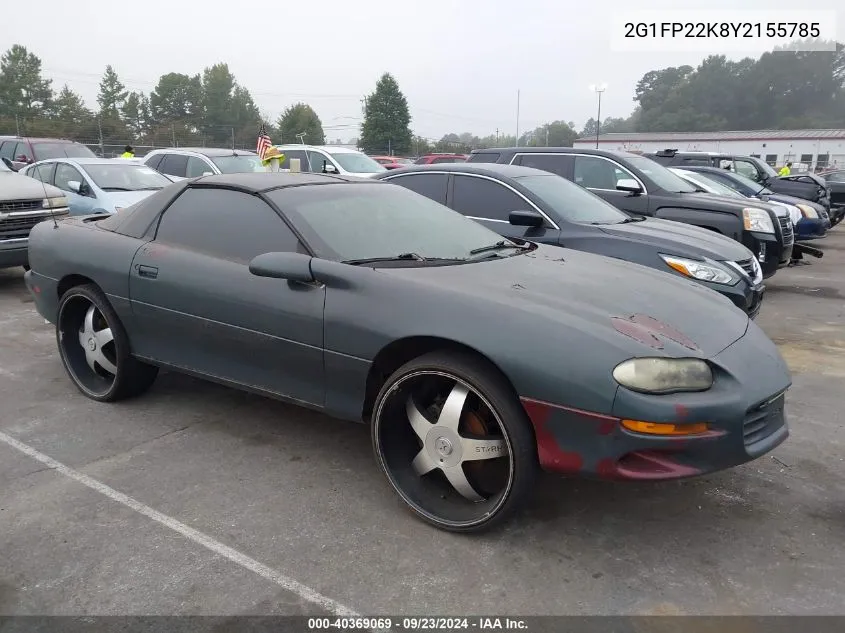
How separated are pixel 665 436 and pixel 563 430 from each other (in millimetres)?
370

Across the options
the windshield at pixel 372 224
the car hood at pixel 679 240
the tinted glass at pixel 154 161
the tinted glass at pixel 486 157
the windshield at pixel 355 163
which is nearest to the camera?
the windshield at pixel 372 224

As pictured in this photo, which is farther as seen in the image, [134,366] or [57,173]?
[57,173]

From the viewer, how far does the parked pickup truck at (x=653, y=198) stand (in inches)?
293

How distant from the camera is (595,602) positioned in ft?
7.86

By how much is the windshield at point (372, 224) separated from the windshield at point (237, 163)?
817cm

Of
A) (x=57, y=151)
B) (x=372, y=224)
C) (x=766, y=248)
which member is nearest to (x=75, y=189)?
(x=57, y=151)

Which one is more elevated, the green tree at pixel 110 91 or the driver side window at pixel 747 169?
the green tree at pixel 110 91

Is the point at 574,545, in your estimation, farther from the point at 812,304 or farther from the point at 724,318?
the point at 812,304

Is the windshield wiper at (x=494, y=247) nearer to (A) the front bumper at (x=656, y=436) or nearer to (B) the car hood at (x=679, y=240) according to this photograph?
(A) the front bumper at (x=656, y=436)

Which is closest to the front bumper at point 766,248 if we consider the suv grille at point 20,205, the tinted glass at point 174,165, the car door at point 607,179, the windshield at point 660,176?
the windshield at point 660,176

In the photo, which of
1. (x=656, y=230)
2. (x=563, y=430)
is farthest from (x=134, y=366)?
(x=656, y=230)

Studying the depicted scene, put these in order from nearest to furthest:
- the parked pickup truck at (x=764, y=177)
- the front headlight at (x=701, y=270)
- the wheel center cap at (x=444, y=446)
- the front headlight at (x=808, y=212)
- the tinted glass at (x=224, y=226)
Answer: the wheel center cap at (x=444, y=446) < the tinted glass at (x=224, y=226) < the front headlight at (x=701, y=270) < the front headlight at (x=808, y=212) < the parked pickup truck at (x=764, y=177)

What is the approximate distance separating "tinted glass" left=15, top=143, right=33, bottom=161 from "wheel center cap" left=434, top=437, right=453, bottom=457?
13.5 meters

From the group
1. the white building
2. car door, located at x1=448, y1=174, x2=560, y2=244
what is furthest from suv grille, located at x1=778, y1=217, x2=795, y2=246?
the white building
